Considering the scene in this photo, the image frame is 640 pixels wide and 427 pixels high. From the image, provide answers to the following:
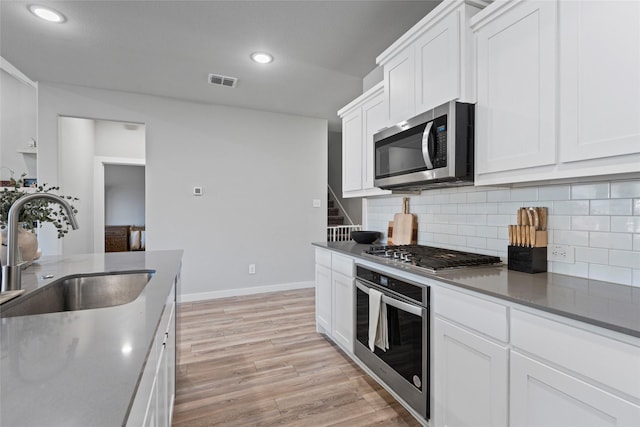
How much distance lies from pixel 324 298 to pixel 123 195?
612 cm

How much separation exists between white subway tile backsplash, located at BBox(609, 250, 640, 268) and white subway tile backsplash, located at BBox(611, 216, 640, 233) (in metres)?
0.10

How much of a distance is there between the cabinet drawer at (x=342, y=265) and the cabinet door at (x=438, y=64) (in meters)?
1.20

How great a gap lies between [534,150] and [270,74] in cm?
263

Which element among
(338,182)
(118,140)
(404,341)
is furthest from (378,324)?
(338,182)

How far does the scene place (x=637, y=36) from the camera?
1.10 m

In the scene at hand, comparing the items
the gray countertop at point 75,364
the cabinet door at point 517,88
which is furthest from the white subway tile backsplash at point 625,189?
the gray countertop at point 75,364

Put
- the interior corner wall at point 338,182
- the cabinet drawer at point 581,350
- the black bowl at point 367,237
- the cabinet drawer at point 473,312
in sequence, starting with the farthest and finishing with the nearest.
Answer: the interior corner wall at point 338,182
the black bowl at point 367,237
the cabinet drawer at point 473,312
the cabinet drawer at point 581,350

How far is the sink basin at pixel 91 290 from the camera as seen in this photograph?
1419 millimetres

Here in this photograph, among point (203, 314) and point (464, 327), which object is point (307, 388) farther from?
point (203, 314)

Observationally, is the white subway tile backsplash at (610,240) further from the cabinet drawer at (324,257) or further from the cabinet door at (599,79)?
the cabinet drawer at (324,257)

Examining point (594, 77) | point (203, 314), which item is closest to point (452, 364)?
point (594, 77)

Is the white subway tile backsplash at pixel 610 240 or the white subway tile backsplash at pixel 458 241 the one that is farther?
the white subway tile backsplash at pixel 458 241

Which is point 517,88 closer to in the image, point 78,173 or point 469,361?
point 469,361

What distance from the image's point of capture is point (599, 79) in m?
1.20
